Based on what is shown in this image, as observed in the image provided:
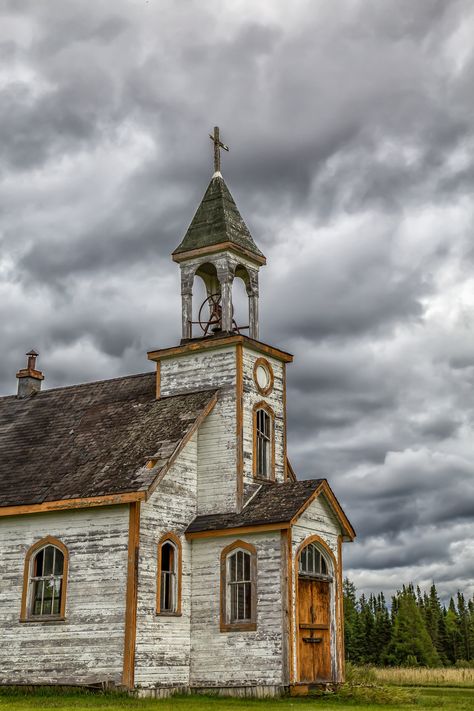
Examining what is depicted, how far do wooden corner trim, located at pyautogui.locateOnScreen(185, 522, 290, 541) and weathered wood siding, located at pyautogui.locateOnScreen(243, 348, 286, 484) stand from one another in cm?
192

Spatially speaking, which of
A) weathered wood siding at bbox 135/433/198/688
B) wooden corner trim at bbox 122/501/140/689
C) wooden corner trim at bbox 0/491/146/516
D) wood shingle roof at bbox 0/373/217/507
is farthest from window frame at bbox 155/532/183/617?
wood shingle roof at bbox 0/373/217/507

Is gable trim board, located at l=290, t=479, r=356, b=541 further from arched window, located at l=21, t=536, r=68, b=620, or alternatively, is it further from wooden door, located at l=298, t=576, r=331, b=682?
arched window, located at l=21, t=536, r=68, b=620

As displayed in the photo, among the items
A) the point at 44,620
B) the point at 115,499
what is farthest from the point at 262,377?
the point at 44,620

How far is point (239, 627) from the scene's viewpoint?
80.8 ft

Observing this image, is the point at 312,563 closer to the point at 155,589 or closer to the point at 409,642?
the point at 155,589

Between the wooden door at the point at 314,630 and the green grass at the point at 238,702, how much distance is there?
0.85m

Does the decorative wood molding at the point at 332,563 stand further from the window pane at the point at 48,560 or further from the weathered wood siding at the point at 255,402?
the window pane at the point at 48,560

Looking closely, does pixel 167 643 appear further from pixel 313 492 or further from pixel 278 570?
pixel 313 492

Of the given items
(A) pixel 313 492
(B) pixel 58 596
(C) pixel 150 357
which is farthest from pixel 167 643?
(C) pixel 150 357

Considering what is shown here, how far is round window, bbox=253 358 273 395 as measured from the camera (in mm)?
28375

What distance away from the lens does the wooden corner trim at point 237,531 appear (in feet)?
80.3

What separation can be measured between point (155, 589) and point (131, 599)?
3.42 feet

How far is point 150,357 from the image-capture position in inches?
1158

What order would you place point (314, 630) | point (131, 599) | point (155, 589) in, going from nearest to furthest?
point (131, 599), point (155, 589), point (314, 630)
